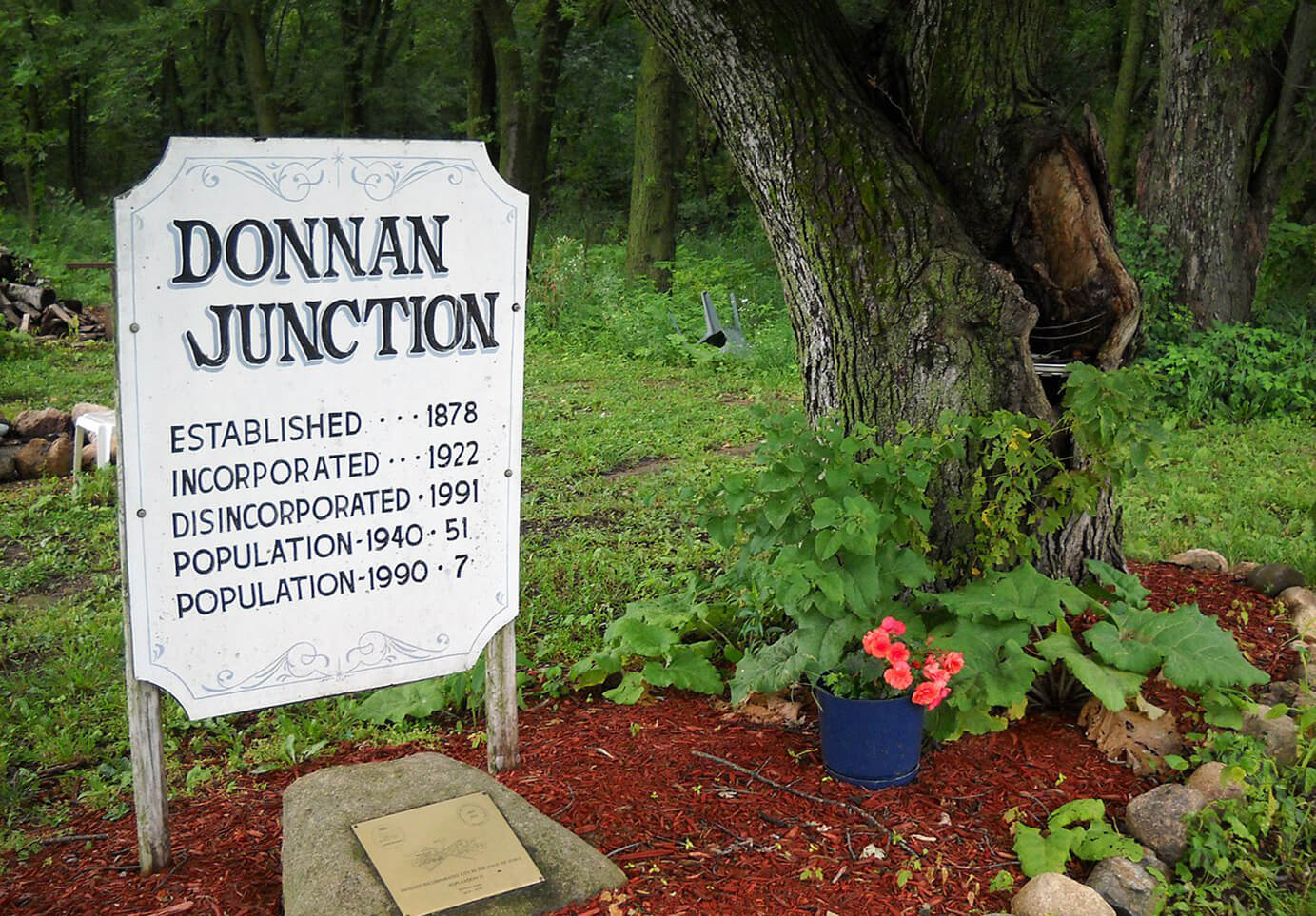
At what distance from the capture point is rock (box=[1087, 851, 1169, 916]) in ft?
8.75

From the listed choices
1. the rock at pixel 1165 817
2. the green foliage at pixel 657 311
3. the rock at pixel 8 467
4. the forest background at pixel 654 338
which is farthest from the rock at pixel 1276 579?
the rock at pixel 8 467

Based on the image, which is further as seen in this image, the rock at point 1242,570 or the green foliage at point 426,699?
the rock at point 1242,570

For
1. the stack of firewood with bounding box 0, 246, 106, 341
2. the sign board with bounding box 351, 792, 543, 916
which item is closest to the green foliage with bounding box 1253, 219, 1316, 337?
the sign board with bounding box 351, 792, 543, 916

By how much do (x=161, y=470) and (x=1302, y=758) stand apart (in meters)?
3.03

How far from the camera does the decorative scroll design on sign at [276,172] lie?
2.62 m

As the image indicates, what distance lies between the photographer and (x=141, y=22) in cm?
2011

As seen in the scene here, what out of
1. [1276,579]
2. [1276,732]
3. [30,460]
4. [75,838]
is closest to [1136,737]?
[1276,732]

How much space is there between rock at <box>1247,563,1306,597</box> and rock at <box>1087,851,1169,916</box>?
2007 millimetres

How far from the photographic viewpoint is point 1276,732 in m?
3.20

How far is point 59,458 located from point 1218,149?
8367mm

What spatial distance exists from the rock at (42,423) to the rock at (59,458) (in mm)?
684

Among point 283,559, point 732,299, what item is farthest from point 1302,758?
point 732,299

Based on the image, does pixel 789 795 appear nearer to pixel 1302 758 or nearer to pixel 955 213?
pixel 1302 758

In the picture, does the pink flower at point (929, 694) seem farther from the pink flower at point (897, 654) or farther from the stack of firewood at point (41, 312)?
the stack of firewood at point (41, 312)
